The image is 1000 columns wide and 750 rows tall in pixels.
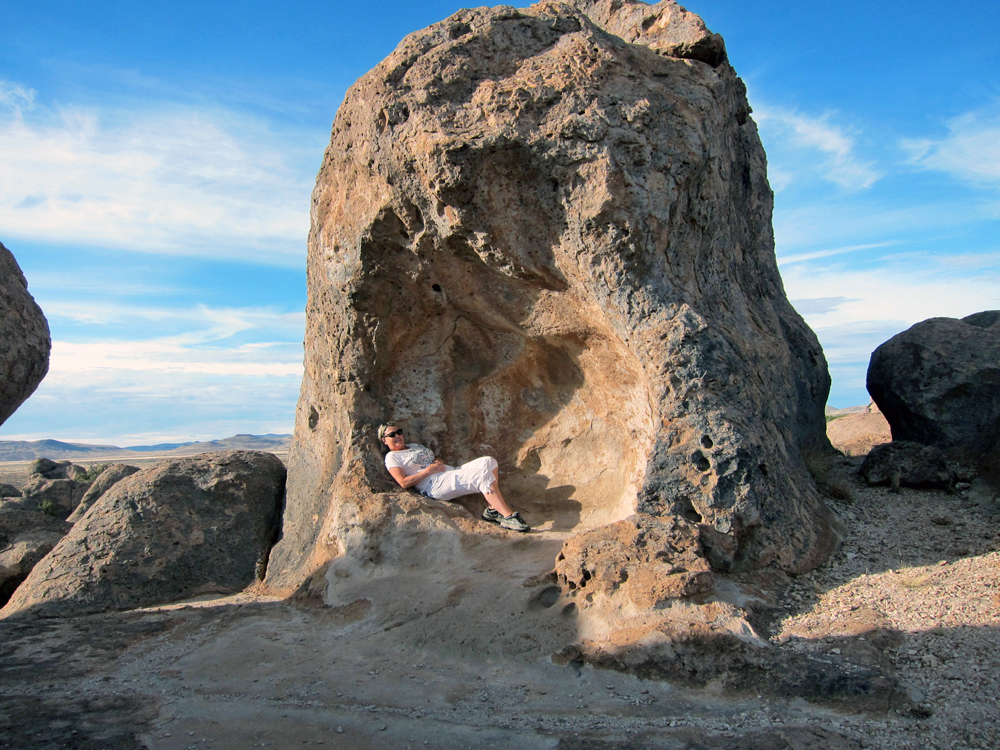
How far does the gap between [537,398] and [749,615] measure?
304cm

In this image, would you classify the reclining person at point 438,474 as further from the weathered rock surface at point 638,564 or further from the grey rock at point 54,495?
the grey rock at point 54,495

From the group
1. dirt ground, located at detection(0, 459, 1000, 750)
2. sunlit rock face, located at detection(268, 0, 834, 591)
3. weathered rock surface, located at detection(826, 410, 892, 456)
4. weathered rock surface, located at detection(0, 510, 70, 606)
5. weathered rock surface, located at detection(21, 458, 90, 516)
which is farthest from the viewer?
weathered rock surface, located at detection(21, 458, 90, 516)

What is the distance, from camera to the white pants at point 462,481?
5.93 metres

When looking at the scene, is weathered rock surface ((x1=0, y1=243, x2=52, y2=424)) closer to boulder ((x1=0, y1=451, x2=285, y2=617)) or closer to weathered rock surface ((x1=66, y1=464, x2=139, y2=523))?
boulder ((x1=0, y1=451, x2=285, y2=617))

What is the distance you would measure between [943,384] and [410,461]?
506cm

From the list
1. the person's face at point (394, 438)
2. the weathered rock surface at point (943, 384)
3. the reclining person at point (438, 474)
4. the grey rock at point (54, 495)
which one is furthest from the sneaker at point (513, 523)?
the grey rock at point (54, 495)

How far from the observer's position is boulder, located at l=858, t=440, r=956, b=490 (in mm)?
5953

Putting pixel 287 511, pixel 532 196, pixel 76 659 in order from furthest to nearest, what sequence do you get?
1. pixel 287 511
2. pixel 532 196
3. pixel 76 659

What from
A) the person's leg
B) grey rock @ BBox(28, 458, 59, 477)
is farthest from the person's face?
grey rock @ BBox(28, 458, 59, 477)

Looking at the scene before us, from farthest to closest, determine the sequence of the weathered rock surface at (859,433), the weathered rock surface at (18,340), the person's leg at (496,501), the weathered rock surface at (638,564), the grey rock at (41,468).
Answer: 1. the grey rock at (41,468)
2. the weathered rock surface at (859,433)
3. the person's leg at (496,501)
4. the weathered rock surface at (18,340)
5. the weathered rock surface at (638,564)

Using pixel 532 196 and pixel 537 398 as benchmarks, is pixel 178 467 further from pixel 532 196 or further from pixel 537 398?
pixel 532 196

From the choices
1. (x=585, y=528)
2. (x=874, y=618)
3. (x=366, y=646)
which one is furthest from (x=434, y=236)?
(x=874, y=618)

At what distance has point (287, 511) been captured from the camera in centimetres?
648

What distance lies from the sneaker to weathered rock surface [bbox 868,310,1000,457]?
3972 mm
